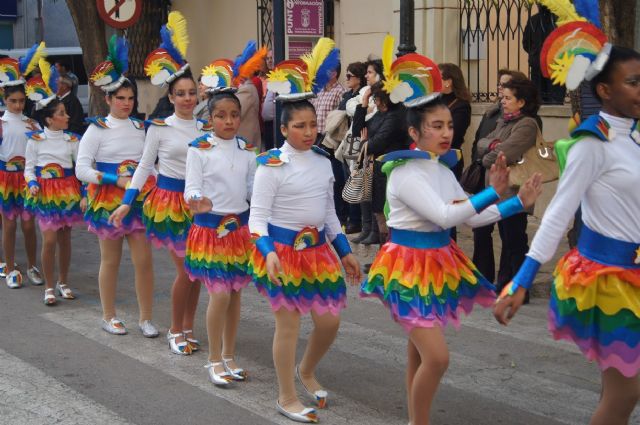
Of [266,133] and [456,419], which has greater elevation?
[266,133]

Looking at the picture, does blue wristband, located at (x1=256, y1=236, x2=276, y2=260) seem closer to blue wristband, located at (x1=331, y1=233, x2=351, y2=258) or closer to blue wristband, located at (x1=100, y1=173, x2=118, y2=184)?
blue wristband, located at (x1=331, y1=233, x2=351, y2=258)

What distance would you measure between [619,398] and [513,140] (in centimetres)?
437

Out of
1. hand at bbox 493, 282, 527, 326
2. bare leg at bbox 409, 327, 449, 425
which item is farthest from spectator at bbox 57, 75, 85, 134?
hand at bbox 493, 282, 527, 326

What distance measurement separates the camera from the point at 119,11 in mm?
13070

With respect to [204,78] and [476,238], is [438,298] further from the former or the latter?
[476,238]

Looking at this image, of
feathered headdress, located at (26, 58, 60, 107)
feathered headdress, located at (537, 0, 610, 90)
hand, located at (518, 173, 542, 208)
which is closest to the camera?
feathered headdress, located at (537, 0, 610, 90)

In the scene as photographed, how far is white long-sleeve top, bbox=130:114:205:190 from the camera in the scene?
7148mm

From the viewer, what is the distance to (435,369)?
4.84 m

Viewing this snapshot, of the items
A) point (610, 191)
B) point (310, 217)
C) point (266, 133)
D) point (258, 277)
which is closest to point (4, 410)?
point (258, 277)

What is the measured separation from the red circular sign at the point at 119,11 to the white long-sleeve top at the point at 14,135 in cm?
342

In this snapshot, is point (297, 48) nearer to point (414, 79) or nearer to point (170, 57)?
point (170, 57)

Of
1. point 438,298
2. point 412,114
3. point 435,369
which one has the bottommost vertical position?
point 435,369

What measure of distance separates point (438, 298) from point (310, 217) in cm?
107

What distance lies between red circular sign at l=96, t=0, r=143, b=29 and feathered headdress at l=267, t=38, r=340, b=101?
7.66m
